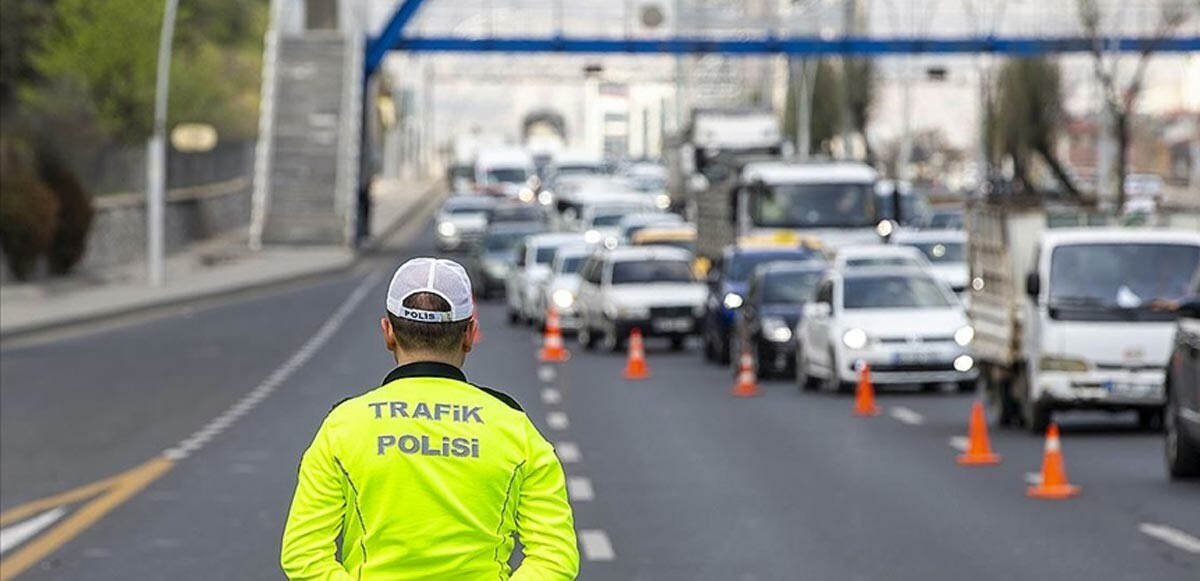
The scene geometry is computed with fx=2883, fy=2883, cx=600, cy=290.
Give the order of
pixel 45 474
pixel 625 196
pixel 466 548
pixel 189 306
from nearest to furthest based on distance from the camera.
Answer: pixel 466 548 → pixel 45 474 → pixel 189 306 → pixel 625 196

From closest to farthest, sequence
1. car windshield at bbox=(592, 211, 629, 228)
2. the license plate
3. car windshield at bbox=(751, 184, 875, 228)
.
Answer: the license plate → car windshield at bbox=(751, 184, 875, 228) → car windshield at bbox=(592, 211, 629, 228)

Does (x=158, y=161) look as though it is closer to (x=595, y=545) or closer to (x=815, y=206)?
(x=815, y=206)

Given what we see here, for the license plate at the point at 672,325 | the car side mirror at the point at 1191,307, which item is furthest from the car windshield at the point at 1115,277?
the license plate at the point at 672,325

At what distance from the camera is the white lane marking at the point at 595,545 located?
48.5 ft

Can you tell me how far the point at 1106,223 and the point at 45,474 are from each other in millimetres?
10839

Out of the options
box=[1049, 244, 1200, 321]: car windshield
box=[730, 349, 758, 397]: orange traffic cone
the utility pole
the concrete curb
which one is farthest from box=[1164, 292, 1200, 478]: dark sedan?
the utility pole

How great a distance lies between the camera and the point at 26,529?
53.5 feet

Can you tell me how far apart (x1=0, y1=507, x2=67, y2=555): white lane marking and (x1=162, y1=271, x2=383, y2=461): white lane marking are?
414 cm

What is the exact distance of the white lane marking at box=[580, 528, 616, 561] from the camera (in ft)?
48.5

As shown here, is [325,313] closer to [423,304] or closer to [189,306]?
[189,306]

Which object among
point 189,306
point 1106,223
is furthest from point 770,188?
point 1106,223

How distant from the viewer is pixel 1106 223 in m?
26.4

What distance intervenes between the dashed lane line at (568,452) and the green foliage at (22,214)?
28983 millimetres

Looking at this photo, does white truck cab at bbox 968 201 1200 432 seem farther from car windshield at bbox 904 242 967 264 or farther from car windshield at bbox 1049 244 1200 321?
car windshield at bbox 904 242 967 264
